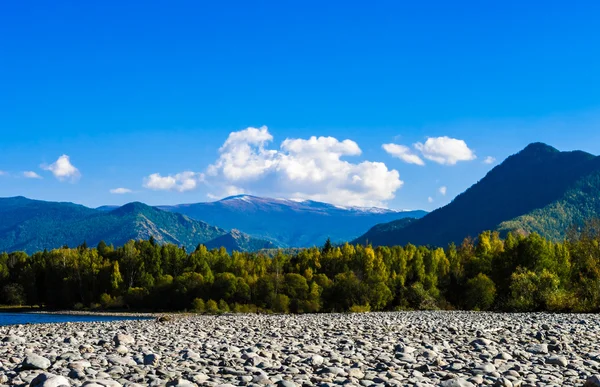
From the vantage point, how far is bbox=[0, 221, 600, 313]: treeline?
5956cm

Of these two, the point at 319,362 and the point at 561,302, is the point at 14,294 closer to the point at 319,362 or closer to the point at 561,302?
the point at 561,302

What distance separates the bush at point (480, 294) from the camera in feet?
237

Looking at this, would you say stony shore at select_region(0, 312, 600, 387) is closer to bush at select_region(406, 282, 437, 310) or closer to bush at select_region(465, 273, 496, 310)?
bush at select_region(465, 273, 496, 310)

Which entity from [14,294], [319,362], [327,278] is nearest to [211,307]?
[327,278]

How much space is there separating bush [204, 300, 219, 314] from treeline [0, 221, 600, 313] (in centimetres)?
48

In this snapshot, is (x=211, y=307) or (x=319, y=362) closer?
(x=319, y=362)

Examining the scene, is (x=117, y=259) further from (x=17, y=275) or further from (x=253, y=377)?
(x=253, y=377)

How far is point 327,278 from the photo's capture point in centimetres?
9269

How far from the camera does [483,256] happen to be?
90812 mm

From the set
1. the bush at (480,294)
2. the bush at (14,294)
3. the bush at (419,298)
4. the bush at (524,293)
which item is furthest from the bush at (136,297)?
the bush at (524,293)

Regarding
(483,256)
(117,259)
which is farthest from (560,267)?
(117,259)

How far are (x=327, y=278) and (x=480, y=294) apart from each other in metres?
26.6

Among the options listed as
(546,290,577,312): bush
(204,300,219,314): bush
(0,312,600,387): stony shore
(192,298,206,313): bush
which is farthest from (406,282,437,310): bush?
(0,312,600,387): stony shore

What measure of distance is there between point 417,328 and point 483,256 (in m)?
68.1
